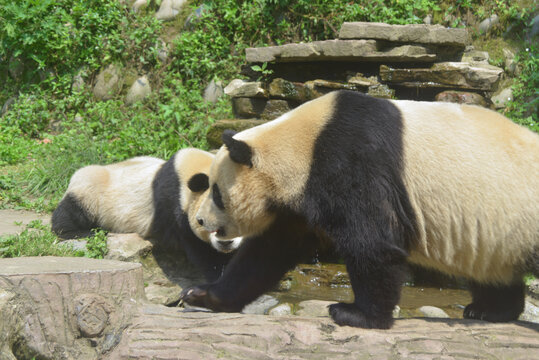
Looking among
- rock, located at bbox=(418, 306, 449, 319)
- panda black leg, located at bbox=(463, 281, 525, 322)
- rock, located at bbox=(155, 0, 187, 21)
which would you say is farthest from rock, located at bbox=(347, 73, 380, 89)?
rock, located at bbox=(155, 0, 187, 21)

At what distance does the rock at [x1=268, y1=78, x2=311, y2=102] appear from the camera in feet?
27.6

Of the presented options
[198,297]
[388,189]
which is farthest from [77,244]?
[388,189]

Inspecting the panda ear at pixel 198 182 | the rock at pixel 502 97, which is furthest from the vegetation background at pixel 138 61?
the panda ear at pixel 198 182

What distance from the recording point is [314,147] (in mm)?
3348

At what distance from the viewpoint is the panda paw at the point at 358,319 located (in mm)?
3297

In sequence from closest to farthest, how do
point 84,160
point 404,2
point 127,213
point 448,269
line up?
point 448,269 → point 127,213 → point 84,160 → point 404,2

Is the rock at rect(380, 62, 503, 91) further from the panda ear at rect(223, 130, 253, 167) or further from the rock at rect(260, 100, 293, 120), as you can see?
the panda ear at rect(223, 130, 253, 167)

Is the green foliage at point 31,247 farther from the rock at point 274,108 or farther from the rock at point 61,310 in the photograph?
the rock at point 274,108

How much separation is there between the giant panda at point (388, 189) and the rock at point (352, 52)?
4.48 meters

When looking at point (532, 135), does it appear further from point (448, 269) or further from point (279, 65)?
point (279, 65)

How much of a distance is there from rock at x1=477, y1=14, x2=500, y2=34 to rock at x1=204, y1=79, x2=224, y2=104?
4.74 m

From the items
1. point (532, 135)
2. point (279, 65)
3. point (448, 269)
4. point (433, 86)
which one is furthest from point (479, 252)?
point (279, 65)

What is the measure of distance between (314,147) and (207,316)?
3.78 feet

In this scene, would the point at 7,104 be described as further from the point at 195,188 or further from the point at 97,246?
the point at 195,188
